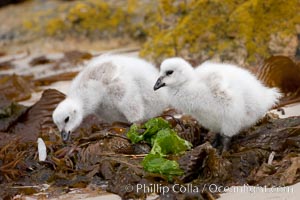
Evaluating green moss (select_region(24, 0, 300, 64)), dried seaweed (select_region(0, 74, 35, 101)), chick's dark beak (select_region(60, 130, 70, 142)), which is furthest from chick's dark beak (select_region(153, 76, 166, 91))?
dried seaweed (select_region(0, 74, 35, 101))

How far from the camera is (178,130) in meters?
6.50

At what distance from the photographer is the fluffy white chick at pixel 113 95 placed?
7375 mm

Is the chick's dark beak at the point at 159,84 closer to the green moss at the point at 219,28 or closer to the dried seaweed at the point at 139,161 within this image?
the dried seaweed at the point at 139,161

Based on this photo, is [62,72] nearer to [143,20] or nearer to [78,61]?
[78,61]

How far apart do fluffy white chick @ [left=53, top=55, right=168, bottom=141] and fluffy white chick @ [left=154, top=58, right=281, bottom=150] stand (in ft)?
3.17

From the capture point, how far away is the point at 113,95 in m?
7.40

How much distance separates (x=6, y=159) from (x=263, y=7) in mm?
4300

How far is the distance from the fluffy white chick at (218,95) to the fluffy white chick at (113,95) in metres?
0.96

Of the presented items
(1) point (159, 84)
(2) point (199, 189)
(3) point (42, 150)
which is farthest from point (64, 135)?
(2) point (199, 189)

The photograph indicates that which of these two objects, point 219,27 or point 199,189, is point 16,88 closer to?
point 219,27

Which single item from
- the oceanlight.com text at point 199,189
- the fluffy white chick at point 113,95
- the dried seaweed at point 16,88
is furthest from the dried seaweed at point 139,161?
the dried seaweed at point 16,88

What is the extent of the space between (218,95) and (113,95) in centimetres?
149

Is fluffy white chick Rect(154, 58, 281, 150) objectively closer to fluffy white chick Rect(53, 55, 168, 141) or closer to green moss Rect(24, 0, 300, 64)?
fluffy white chick Rect(53, 55, 168, 141)

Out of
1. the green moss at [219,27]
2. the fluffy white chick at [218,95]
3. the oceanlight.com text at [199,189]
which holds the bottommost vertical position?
the oceanlight.com text at [199,189]
